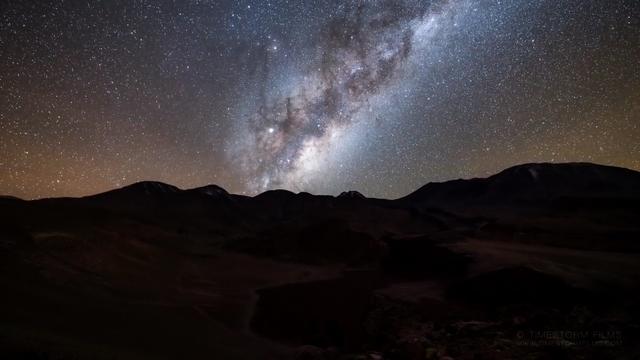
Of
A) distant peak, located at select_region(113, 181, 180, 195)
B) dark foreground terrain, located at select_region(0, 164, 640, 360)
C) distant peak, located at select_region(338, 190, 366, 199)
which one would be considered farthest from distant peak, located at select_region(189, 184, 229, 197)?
dark foreground terrain, located at select_region(0, 164, 640, 360)

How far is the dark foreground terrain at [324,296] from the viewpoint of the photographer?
32.5 feet

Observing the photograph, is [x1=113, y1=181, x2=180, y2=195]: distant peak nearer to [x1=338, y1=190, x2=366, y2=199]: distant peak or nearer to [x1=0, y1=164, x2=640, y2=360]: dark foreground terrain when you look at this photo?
[x1=338, y1=190, x2=366, y2=199]: distant peak

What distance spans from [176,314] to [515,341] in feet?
38.9

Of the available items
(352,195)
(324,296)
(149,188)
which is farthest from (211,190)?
(324,296)

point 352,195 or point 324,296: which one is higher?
point 352,195

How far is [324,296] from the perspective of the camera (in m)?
21.0

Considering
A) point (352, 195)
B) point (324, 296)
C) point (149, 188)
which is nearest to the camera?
point (324, 296)

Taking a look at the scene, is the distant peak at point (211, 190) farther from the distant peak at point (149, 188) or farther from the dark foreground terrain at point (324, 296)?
the dark foreground terrain at point (324, 296)

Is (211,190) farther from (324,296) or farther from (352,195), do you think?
(324,296)

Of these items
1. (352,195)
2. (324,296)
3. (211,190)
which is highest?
(211,190)

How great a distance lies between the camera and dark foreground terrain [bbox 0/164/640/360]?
9.91m

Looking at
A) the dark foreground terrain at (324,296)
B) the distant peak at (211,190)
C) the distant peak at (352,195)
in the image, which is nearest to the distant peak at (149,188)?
the distant peak at (211,190)

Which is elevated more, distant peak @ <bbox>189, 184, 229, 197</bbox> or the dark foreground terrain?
distant peak @ <bbox>189, 184, 229, 197</bbox>

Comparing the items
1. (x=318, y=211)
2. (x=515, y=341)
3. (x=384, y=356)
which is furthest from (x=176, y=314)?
(x=318, y=211)
